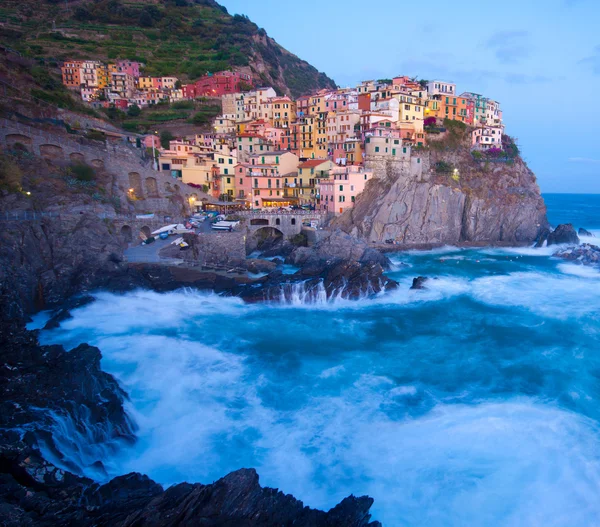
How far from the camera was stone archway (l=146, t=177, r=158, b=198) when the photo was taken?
4010cm

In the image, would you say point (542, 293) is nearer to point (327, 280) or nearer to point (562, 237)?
point (327, 280)

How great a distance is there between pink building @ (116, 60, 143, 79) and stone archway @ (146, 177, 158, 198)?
4131 centimetres

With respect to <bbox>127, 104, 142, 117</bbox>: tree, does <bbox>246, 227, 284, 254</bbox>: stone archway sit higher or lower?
lower

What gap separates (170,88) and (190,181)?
1316 inches

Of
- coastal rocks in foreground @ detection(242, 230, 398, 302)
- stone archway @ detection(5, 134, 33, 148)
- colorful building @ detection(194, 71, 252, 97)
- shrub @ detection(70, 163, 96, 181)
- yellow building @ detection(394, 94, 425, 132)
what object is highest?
colorful building @ detection(194, 71, 252, 97)

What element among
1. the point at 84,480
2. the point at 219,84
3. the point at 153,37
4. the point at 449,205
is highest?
the point at 153,37

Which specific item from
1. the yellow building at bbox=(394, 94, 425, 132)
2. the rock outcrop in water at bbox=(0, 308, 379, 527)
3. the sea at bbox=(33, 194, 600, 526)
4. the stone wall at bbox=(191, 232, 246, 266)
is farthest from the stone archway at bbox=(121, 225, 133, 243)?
the yellow building at bbox=(394, 94, 425, 132)

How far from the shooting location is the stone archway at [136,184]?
39250 mm

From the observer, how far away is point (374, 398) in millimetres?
17047

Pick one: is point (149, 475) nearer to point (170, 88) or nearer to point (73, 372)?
point (73, 372)

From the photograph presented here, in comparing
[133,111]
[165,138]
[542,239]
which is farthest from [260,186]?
[542,239]

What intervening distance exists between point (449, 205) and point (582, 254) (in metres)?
13.4

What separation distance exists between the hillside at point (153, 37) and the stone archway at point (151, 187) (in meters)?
41.9

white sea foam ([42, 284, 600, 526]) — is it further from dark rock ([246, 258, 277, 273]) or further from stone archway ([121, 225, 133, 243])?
stone archway ([121, 225, 133, 243])
